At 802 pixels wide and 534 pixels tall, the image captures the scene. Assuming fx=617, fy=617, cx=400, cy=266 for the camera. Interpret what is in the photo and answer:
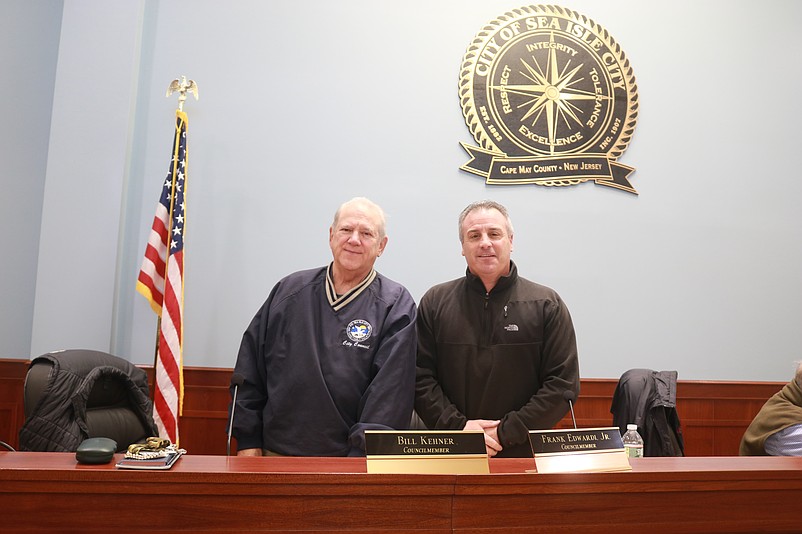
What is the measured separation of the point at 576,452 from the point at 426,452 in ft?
1.13

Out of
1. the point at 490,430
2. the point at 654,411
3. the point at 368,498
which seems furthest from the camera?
the point at 654,411

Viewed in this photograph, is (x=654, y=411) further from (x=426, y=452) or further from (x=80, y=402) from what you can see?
(x=80, y=402)

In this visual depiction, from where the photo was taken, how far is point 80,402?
1952 mm

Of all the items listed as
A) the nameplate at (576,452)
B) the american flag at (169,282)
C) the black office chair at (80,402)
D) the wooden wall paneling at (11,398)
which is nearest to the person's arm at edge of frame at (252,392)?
the black office chair at (80,402)

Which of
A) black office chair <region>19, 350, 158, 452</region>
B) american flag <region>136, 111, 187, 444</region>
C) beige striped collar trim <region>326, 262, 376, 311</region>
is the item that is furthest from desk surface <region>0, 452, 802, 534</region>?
american flag <region>136, 111, 187, 444</region>

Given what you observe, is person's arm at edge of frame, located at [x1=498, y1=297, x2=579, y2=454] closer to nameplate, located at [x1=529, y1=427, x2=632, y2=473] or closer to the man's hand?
the man's hand

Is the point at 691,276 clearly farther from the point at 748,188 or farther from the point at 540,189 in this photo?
the point at 540,189

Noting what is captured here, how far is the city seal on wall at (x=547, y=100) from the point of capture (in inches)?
139

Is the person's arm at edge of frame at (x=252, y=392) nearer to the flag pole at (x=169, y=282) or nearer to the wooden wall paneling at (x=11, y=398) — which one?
the flag pole at (x=169, y=282)

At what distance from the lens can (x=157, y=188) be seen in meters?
3.33

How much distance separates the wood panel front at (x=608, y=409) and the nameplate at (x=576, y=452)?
1985 millimetres

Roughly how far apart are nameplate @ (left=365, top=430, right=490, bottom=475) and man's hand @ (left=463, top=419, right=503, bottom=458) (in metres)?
0.70

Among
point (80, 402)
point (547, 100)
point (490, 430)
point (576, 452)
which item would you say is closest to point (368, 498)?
point (576, 452)

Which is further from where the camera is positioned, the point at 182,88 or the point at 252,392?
the point at 182,88
